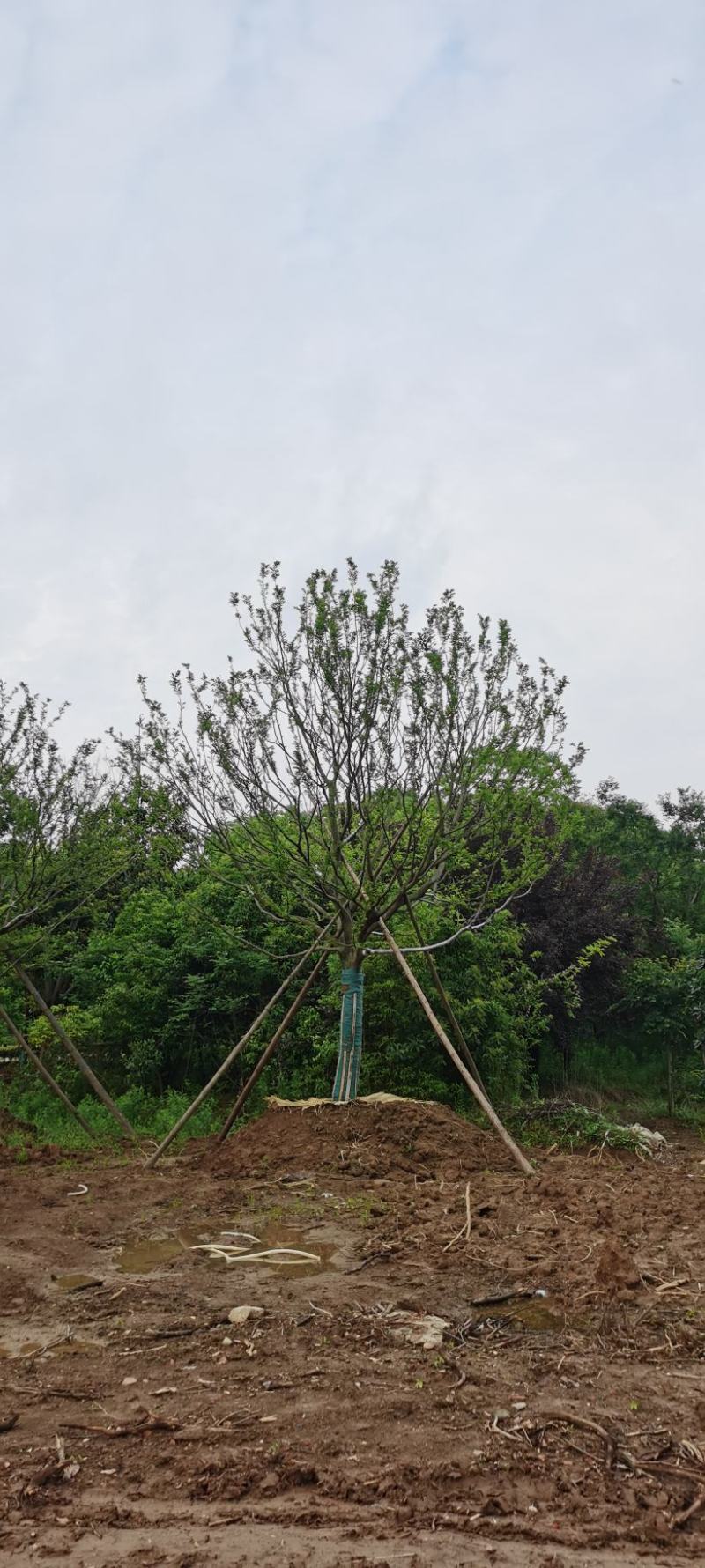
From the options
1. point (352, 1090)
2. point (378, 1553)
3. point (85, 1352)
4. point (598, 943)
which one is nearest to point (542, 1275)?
point (85, 1352)

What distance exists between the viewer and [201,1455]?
125 inches

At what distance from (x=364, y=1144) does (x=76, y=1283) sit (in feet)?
11.3

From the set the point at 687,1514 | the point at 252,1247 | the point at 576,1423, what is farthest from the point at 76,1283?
the point at 687,1514

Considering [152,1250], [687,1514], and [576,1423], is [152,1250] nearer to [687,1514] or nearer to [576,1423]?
[576,1423]

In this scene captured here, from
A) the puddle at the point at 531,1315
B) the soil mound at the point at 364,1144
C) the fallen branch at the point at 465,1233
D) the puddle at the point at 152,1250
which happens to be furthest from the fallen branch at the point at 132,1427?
the soil mound at the point at 364,1144

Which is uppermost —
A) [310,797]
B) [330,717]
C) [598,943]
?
[330,717]

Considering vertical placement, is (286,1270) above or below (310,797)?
below

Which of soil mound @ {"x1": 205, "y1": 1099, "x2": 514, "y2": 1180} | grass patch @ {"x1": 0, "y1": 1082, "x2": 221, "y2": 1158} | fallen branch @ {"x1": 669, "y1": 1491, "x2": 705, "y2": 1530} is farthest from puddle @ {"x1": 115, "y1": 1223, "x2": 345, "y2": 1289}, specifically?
grass patch @ {"x1": 0, "y1": 1082, "x2": 221, "y2": 1158}

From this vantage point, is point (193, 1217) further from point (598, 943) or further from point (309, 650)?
A: point (598, 943)

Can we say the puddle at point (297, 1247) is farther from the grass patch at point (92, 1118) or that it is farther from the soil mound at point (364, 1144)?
the grass patch at point (92, 1118)

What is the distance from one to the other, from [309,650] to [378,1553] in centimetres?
783

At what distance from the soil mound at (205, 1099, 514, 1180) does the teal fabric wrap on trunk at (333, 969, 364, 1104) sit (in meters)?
0.50

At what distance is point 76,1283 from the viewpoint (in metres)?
5.49

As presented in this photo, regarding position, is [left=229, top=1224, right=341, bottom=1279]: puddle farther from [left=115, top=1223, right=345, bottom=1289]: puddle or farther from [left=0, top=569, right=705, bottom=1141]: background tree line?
[left=0, top=569, right=705, bottom=1141]: background tree line
